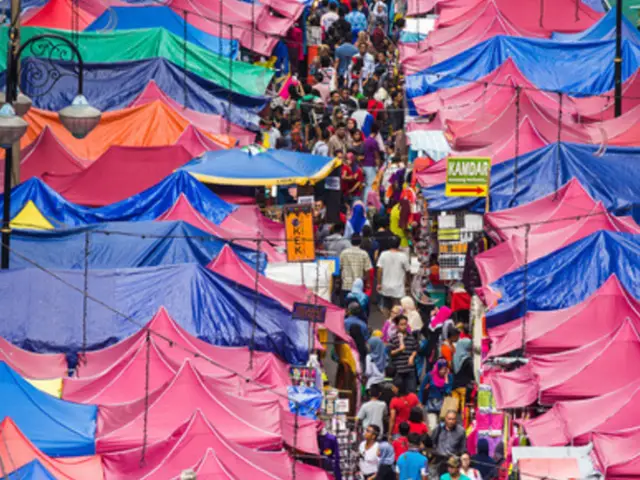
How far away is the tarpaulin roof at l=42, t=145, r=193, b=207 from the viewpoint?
1448 inches

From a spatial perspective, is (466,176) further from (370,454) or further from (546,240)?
(370,454)

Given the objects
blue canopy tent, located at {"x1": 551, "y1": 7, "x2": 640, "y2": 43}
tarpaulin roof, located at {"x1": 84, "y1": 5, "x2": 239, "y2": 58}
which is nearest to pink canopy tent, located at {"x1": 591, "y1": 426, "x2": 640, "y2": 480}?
blue canopy tent, located at {"x1": 551, "y1": 7, "x2": 640, "y2": 43}

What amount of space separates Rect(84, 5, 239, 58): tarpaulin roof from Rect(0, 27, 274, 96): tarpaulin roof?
1.33 m

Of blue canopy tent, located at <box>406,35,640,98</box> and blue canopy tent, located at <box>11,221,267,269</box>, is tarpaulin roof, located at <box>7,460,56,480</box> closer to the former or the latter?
blue canopy tent, located at <box>11,221,267,269</box>

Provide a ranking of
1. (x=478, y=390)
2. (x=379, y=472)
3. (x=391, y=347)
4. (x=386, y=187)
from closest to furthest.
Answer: (x=379, y=472), (x=478, y=390), (x=391, y=347), (x=386, y=187)

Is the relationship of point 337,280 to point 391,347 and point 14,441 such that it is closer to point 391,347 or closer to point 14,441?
point 391,347

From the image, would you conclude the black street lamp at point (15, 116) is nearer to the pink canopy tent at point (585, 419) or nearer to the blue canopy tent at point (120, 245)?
the blue canopy tent at point (120, 245)

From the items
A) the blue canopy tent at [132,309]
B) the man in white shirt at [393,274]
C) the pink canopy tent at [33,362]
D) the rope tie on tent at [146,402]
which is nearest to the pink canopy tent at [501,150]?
the man in white shirt at [393,274]

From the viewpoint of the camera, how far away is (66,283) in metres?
30.0

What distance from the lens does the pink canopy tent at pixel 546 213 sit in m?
33.9

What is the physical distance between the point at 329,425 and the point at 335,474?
1381 millimetres

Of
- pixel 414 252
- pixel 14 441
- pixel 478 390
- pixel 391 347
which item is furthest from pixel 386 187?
pixel 14 441

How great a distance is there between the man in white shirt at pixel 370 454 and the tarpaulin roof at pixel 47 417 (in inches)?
153

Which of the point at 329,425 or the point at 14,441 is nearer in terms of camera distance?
the point at 14,441
